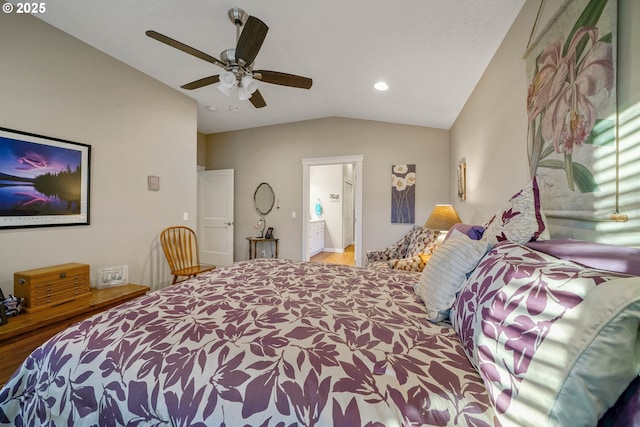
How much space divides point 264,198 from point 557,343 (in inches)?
182

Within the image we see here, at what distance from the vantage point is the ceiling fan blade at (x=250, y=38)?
165cm

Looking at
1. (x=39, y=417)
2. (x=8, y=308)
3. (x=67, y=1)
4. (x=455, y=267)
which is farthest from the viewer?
(x=67, y=1)

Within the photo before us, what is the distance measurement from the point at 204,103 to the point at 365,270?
3.36 m

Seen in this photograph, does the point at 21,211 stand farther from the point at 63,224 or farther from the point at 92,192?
the point at 92,192

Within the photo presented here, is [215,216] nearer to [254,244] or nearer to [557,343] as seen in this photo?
[254,244]

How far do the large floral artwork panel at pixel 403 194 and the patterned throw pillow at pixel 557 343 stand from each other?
3.38 meters

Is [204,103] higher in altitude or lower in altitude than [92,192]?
higher

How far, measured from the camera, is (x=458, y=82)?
2531mm

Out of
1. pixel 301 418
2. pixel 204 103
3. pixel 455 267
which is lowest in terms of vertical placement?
pixel 301 418

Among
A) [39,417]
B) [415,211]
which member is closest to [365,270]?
[39,417]

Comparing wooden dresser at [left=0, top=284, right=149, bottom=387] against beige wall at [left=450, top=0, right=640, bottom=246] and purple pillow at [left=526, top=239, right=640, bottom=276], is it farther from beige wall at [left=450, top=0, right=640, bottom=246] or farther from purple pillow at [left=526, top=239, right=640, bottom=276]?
beige wall at [left=450, top=0, right=640, bottom=246]

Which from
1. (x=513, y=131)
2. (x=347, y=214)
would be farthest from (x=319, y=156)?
(x=347, y=214)

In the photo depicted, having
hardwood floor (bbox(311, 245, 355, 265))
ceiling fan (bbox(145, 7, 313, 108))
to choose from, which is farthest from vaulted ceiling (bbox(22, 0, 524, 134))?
hardwood floor (bbox(311, 245, 355, 265))

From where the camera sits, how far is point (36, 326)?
1.77 m
